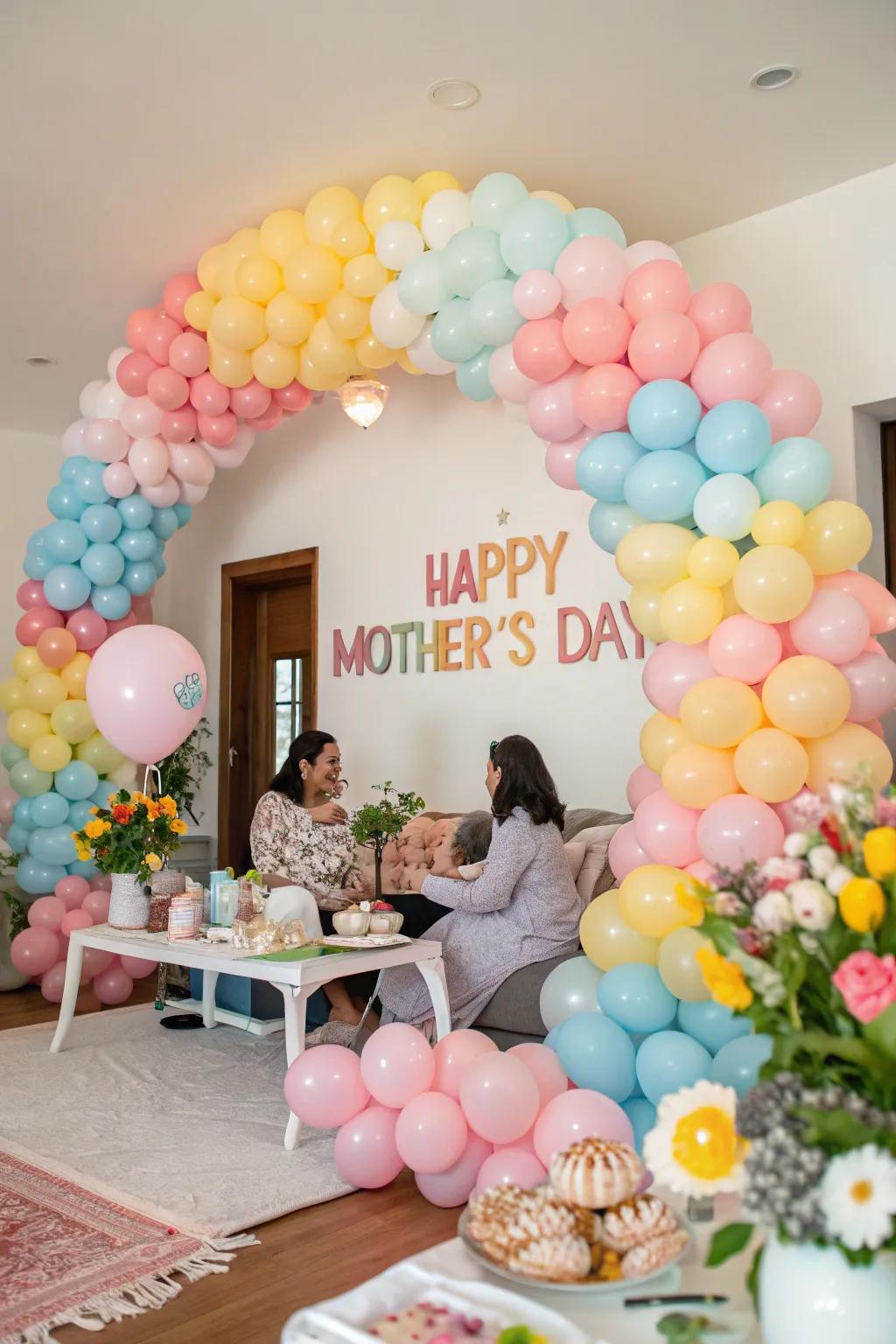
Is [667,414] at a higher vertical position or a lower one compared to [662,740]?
higher

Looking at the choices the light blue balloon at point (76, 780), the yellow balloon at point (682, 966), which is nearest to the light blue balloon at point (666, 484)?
the yellow balloon at point (682, 966)

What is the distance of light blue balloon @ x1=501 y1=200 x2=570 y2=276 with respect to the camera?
308cm

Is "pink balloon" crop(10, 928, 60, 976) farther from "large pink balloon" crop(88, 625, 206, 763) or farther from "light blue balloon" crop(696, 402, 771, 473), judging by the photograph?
"light blue balloon" crop(696, 402, 771, 473)

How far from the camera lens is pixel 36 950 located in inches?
178

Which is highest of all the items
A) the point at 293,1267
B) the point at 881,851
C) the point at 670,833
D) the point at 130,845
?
the point at 881,851

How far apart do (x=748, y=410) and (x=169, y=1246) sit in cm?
231

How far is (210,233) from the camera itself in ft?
13.6

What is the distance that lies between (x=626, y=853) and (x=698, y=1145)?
1806 mm

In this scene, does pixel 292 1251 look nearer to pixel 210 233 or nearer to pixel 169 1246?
pixel 169 1246

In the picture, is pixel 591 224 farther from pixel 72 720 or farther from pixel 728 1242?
pixel 72 720

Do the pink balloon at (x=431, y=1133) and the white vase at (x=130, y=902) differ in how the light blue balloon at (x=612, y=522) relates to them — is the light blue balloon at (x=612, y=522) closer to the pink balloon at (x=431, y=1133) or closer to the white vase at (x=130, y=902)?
the pink balloon at (x=431, y=1133)

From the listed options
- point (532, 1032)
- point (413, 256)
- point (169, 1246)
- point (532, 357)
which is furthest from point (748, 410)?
point (169, 1246)

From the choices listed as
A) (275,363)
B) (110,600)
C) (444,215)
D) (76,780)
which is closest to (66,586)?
(110,600)

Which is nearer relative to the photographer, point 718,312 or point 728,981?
point 728,981
